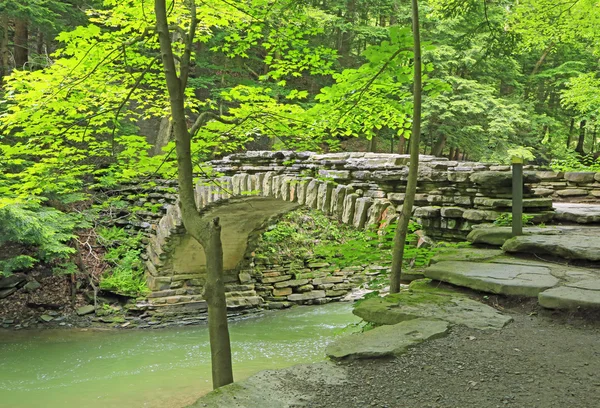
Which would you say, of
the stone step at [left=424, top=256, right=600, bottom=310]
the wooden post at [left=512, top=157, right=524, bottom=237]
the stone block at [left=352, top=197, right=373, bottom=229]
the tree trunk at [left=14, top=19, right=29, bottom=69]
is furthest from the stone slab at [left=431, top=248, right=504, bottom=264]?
the tree trunk at [left=14, top=19, right=29, bottom=69]

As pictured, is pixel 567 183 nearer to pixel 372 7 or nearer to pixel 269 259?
pixel 269 259

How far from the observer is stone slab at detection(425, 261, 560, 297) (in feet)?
9.84

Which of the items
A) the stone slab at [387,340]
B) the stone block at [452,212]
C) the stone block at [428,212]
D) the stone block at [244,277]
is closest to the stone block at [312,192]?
the stone block at [428,212]

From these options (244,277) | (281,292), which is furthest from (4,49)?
(281,292)

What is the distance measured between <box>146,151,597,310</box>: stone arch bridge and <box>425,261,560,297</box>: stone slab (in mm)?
1681

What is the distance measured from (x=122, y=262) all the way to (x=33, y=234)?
9.52 ft

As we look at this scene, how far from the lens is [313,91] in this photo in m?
19.2

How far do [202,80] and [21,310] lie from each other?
814cm

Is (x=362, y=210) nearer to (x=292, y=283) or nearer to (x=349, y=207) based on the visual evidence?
(x=349, y=207)

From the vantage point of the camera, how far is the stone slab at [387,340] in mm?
2234

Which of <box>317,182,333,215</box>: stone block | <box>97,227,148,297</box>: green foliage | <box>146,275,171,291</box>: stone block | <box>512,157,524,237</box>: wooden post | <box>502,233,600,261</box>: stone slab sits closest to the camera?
<box>502,233,600,261</box>: stone slab

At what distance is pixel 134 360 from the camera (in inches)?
369

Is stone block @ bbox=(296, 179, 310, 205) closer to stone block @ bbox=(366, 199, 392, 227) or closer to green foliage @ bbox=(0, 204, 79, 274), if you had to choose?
stone block @ bbox=(366, 199, 392, 227)

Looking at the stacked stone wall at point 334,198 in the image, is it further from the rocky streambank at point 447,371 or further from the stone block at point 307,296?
the rocky streambank at point 447,371
